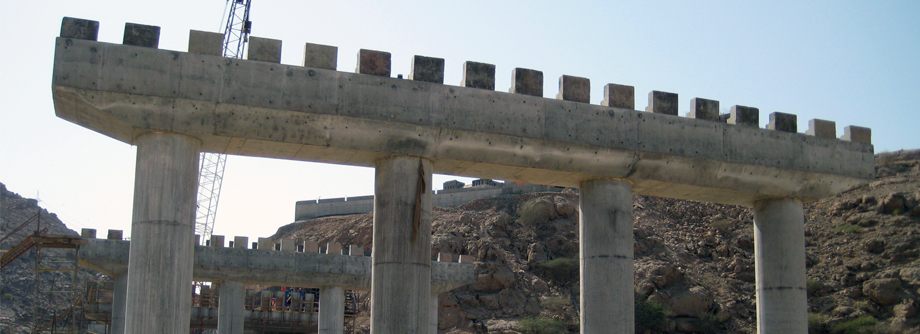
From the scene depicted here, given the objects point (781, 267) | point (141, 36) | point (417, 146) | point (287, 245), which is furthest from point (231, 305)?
point (781, 267)

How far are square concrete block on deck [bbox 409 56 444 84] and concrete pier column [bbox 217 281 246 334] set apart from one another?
63.6 feet

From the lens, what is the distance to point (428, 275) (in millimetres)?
15648

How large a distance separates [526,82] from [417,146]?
254 cm

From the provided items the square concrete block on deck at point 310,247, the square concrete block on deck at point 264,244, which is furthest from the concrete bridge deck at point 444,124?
the square concrete block on deck at point 264,244

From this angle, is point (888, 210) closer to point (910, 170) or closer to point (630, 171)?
point (910, 170)

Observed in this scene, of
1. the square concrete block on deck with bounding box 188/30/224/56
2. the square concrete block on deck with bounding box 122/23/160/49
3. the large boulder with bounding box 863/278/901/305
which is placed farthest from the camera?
the large boulder with bounding box 863/278/901/305

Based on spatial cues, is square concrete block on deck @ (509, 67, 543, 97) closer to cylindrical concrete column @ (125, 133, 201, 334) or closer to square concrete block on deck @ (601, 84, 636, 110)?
square concrete block on deck @ (601, 84, 636, 110)

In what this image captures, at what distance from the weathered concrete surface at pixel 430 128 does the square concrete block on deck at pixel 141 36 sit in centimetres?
20

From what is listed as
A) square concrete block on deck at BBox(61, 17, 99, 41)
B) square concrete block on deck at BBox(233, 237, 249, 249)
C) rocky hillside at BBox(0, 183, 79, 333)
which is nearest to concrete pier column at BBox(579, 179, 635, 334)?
square concrete block on deck at BBox(61, 17, 99, 41)

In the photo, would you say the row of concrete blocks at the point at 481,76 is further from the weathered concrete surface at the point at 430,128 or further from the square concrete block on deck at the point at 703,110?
the weathered concrete surface at the point at 430,128

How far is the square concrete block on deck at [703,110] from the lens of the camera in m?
17.9

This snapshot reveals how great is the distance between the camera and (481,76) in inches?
650

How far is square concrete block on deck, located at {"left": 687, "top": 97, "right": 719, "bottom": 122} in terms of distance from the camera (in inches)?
704

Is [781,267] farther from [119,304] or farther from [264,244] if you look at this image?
[119,304]
